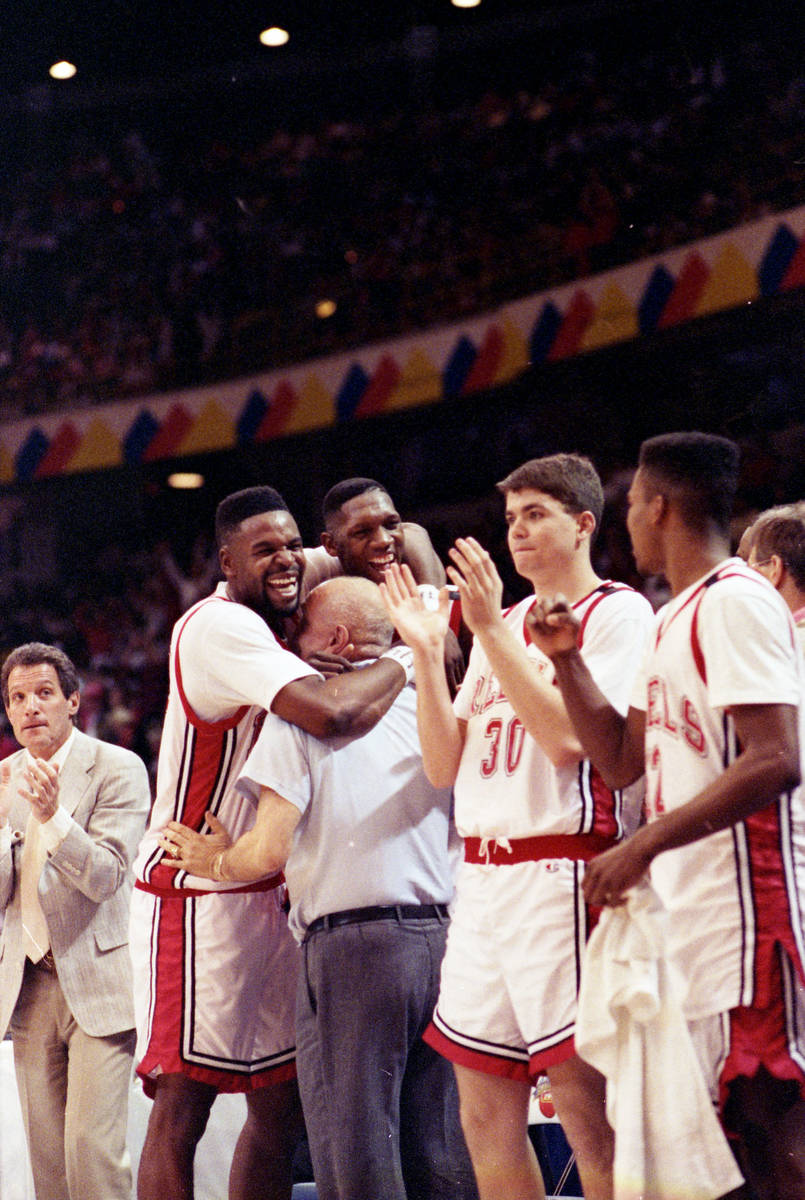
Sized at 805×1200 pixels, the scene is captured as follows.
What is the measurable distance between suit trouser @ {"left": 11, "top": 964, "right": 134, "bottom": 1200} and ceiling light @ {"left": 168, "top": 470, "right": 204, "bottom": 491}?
1012 centimetres

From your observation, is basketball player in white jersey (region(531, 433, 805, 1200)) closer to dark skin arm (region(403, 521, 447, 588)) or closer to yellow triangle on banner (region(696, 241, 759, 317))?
dark skin arm (region(403, 521, 447, 588))

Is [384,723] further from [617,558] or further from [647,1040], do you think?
[617,558]

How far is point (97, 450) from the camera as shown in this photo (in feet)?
43.8

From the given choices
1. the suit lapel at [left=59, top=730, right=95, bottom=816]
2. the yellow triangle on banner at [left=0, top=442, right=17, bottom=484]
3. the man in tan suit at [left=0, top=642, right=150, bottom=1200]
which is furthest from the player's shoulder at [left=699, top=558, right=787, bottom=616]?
the yellow triangle on banner at [left=0, top=442, right=17, bottom=484]

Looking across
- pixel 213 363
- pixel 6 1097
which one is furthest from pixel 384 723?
pixel 213 363

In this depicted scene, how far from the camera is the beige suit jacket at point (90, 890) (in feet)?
12.1

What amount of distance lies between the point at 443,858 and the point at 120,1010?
128 centimetres

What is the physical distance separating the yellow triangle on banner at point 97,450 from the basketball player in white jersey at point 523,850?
11.2 metres

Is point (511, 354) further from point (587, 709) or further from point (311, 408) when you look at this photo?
point (587, 709)

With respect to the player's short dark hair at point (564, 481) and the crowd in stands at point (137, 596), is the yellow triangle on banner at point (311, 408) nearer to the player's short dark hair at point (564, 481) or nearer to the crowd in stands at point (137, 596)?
the crowd in stands at point (137, 596)

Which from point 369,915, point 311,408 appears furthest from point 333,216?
point 369,915

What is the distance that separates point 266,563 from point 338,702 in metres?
0.51

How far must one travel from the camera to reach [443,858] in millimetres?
2949

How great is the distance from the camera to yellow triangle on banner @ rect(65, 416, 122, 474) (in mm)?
13344
